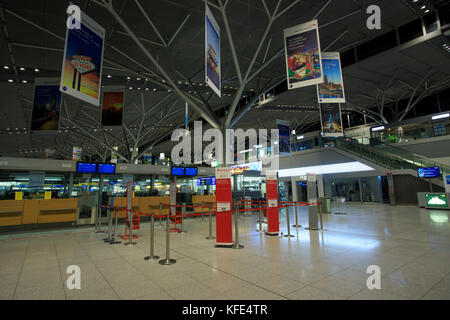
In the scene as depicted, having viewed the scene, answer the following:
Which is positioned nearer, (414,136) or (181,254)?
(181,254)

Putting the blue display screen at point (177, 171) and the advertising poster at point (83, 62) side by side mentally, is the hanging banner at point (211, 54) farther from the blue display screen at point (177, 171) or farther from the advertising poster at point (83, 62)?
the blue display screen at point (177, 171)

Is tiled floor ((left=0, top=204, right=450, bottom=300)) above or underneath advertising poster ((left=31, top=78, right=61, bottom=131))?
underneath

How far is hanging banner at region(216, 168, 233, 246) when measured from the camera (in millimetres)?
6926

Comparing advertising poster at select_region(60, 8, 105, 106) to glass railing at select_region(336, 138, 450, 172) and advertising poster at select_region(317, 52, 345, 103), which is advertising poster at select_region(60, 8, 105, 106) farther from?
glass railing at select_region(336, 138, 450, 172)

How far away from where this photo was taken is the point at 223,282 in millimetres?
3930

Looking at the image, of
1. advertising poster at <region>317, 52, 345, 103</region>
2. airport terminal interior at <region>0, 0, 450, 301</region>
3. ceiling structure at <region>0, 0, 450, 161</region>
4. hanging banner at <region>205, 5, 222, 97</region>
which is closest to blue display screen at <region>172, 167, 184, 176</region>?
airport terminal interior at <region>0, 0, 450, 301</region>

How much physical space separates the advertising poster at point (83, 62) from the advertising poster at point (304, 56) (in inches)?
228

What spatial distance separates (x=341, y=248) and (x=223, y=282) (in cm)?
374

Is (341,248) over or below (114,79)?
below

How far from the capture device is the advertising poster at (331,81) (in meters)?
9.88

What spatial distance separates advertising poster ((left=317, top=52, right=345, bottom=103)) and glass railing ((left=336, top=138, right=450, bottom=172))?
12.8m

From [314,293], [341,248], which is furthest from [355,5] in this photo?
[314,293]

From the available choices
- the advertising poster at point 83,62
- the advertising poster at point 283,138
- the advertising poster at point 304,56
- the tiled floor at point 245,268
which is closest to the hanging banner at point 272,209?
the tiled floor at point 245,268
